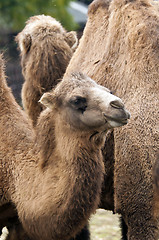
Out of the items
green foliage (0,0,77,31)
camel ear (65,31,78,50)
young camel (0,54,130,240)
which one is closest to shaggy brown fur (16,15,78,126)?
camel ear (65,31,78,50)

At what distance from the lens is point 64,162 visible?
141 inches

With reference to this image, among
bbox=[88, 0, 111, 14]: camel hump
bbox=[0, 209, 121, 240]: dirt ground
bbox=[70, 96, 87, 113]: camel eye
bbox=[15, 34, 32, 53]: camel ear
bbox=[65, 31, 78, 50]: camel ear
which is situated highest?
bbox=[88, 0, 111, 14]: camel hump

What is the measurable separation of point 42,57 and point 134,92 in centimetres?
167

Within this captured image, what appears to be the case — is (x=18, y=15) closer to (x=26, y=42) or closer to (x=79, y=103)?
(x=26, y=42)

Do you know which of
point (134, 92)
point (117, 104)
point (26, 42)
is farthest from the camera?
point (26, 42)

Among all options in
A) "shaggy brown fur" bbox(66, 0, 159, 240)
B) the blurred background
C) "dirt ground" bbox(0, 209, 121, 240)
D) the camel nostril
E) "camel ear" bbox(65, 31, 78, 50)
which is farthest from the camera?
the blurred background

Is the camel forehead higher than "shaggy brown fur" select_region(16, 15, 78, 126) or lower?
higher

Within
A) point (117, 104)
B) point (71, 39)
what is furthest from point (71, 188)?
point (71, 39)

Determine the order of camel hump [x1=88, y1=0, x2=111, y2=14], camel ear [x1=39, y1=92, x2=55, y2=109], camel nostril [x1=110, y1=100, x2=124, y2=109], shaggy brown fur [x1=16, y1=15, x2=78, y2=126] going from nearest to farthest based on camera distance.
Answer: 1. camel nostril [x1=110, y1=100, x2=124, y2=109]
2. camel ear [x1=39, y1=92, x2=55, y2=109]
3. camel hump [x1=88, y1=0, x2=111, y2=14]
4. shaggy brown fur [x1=16, y1=15, x2=78, y2=126]

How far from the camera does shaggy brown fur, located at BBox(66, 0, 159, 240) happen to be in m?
3.74

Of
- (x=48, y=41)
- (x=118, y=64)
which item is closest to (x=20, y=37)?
(x=48, y=41)

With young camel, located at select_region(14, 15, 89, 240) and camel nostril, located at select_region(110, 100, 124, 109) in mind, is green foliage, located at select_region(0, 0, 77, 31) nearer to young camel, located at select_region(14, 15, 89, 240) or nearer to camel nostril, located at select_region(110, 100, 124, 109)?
young camel, located at select_region(14, 15, 89, 240)

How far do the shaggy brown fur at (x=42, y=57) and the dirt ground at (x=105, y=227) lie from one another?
2062mm

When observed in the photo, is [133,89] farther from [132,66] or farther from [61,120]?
[61,120]
